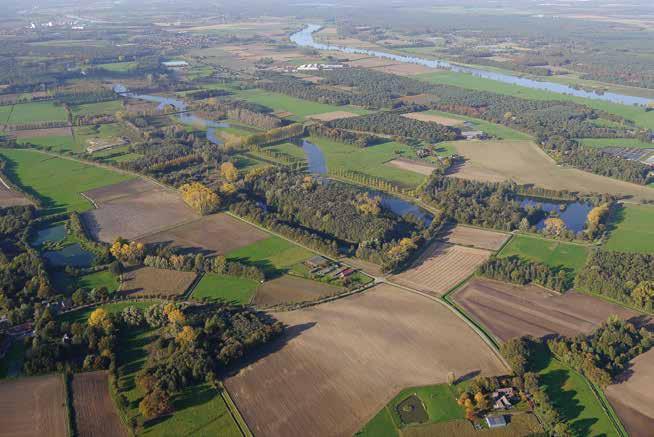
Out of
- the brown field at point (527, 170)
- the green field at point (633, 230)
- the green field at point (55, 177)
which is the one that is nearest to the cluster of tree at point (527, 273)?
the green field at point (633, 230)

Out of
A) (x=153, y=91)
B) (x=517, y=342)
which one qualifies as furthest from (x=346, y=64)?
(x=517, y=342)

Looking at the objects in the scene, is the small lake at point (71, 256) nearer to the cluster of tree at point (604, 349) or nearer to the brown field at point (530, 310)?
the brown field at point (530, 310)

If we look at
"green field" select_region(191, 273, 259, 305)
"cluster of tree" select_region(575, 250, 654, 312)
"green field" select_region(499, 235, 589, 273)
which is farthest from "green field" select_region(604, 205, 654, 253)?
"green field" select_region(191, 273, 259, 305)

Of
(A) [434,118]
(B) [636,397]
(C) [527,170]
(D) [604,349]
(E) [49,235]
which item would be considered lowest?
(E) [49,235]

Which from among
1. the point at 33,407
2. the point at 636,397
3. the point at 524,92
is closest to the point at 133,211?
the point at 33,407

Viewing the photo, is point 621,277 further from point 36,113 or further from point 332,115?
point 36,113
